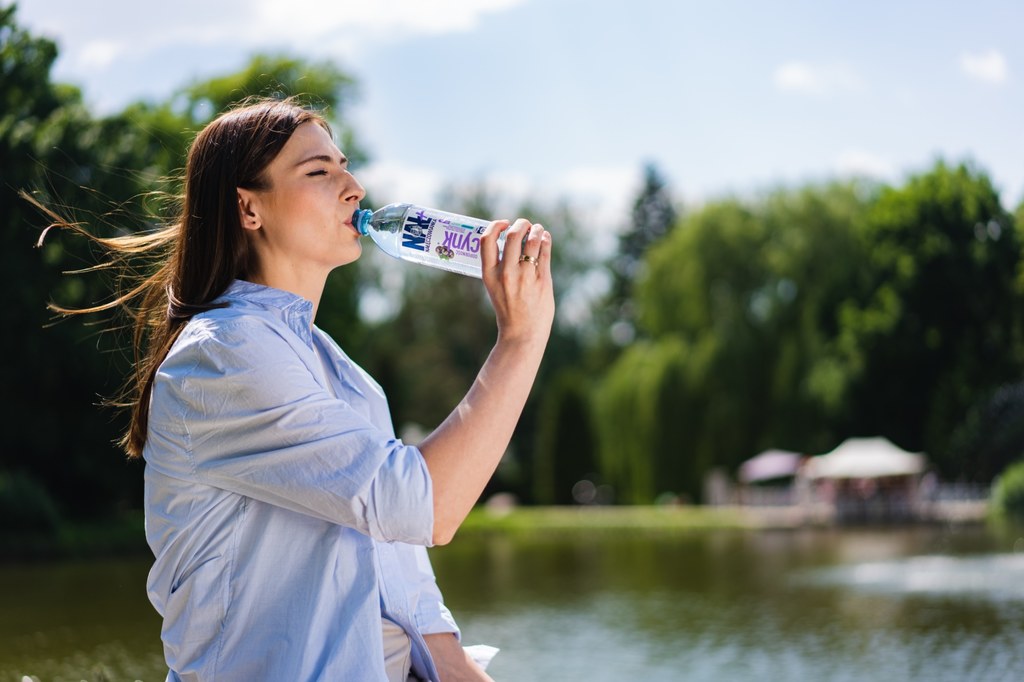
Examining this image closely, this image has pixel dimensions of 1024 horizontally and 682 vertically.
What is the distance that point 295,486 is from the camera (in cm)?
139

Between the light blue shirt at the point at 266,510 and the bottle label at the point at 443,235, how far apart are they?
1.29 ft

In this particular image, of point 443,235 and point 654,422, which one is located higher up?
point 443,235

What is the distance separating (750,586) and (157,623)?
7.38 metres

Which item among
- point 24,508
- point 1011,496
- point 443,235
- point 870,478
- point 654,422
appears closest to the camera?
point 443,235

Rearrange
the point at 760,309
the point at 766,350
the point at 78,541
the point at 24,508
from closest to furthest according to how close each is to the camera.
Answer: the point at 24,508 < the point at 78,541 < the point at 766,350 < the point at 760,309

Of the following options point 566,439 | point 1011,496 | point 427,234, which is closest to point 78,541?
point 1011,496

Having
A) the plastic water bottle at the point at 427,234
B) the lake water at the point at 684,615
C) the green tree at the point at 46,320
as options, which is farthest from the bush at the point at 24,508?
the plastic water bottle at the point at 427,234

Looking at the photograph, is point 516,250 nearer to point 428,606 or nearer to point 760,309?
point 428,606

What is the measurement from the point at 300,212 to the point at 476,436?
16.6 inches

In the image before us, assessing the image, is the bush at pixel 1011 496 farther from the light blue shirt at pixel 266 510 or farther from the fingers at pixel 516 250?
the light blue shirt at pixel 266 510

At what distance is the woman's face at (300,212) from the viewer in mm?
1668

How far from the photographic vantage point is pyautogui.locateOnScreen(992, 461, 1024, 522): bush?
26.4 meters

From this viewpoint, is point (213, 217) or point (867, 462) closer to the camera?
point (213, 217)

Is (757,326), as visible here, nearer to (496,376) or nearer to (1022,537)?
(1022,537)
